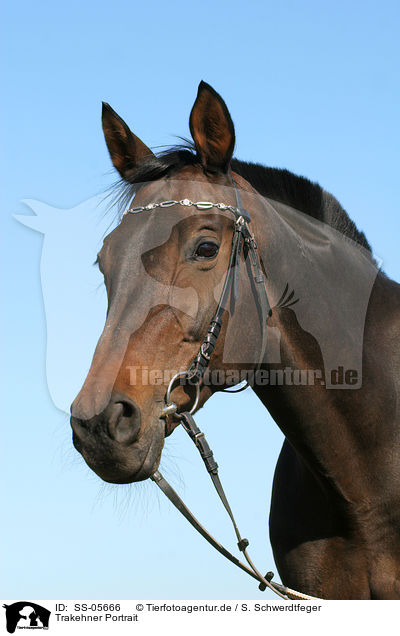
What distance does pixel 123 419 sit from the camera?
3711 millimetres

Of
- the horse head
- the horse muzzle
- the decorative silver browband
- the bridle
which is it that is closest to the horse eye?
the horse head

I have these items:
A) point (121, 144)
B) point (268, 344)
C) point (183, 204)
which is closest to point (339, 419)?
point (268, 344)

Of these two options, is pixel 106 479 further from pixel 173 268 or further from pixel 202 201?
pixel 202 201

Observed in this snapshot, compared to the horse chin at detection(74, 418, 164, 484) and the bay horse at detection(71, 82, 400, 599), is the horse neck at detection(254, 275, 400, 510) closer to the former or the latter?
the bay horse at detection(71, 82, 400, 599)

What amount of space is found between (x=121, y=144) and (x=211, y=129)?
85 cm

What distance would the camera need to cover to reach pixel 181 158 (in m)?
4.72

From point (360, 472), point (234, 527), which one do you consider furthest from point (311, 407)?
point (234, 527)

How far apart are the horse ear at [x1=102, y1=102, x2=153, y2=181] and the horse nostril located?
1.97 metres

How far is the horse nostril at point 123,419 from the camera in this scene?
11.9 feet

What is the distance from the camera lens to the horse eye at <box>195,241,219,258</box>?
4.24m

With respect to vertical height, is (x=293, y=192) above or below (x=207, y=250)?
above

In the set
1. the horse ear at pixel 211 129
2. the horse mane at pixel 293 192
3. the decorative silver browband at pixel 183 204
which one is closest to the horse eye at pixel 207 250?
the decorative silver browband at pixel 183 204

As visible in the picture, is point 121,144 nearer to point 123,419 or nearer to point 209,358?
point 209,358

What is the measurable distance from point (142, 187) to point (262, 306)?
3.83 feet
